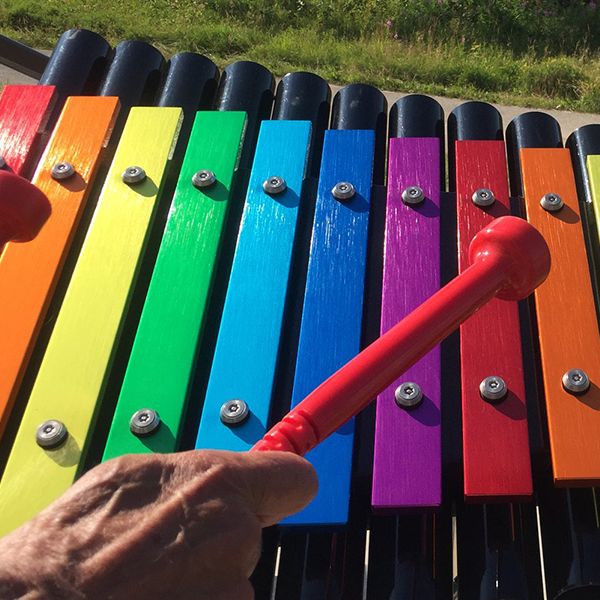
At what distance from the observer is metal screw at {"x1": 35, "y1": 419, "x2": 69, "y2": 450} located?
238cm

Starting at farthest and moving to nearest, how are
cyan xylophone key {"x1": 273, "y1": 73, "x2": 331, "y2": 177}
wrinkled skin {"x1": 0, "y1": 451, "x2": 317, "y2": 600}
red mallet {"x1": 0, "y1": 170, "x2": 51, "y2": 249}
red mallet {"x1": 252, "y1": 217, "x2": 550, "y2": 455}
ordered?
cyan xylophone key {"x1": 273, "y1": 73, "x2": 331, "y2": 177} → red mallet {"x1": 0, "y1": 170, "x2": 51, "y2": 249} → red mallet {"x1": 252, "y1": 217, "x2": 550, "y2": 455} → wrinkled skin {"x1": 0, "y1": 451, "x2": 317, "y2": 600}

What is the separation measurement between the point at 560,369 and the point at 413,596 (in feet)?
2.29

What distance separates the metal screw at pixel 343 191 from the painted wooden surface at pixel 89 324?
567 millimetres

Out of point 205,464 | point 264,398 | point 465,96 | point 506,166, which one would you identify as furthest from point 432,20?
point 205,464

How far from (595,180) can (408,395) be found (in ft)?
3.44

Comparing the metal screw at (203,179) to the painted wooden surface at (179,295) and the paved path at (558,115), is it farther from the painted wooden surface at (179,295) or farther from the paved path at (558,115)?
the paved path at (558,115)

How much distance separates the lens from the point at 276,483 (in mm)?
1018

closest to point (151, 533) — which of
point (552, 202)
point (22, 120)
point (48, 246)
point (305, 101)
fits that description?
point (48, 246)

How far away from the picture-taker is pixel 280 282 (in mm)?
2756

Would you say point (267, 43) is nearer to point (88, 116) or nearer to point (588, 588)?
point (88, 116)

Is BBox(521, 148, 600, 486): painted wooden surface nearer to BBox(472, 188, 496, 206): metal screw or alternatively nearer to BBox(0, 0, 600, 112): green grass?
BBox(472, 188, 496, 206): metal screw

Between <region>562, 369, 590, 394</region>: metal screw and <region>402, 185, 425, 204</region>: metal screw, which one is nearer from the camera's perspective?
<region>562, 369, 590, 394</region>: metal screw

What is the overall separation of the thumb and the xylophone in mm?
1190

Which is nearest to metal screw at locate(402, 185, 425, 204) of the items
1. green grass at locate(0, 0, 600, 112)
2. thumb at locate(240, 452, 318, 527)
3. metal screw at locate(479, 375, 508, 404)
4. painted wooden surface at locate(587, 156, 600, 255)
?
painted wooden surface at locate(587, 156, 600, 255)
